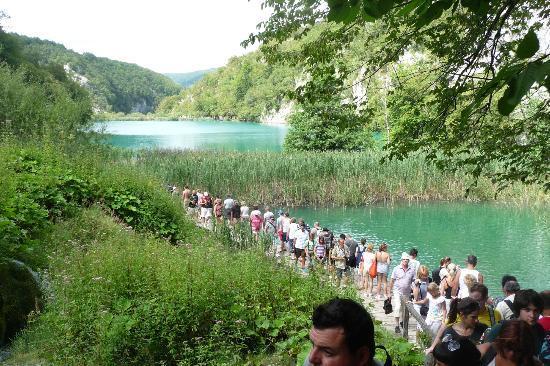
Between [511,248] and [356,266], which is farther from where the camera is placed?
[511,248]

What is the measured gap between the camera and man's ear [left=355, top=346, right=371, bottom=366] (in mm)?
1645

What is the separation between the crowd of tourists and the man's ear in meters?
1.05

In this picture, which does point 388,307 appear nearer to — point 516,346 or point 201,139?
point 516,346

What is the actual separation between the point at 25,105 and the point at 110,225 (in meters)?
9.97

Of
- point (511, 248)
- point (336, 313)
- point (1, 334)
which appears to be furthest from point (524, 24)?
point (511, 248)

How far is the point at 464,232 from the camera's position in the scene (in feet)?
58.8

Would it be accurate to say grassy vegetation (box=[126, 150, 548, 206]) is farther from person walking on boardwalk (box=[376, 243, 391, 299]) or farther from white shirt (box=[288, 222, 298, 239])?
person walking on boardwalk (box=[376, 243, 391, 299])

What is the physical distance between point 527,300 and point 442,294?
4001 mm

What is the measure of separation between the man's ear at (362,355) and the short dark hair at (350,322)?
1 cm

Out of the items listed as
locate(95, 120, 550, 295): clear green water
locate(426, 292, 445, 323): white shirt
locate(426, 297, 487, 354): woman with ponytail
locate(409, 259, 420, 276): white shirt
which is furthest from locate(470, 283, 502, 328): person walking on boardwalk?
locate(95, 120, 550, 295): clear green water

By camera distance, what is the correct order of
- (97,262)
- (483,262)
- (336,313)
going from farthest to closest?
1. (483,262)
2. (97,262)
3. (336,313)

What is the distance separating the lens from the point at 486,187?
72.7ft

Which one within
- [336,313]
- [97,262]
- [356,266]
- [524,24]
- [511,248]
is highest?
[524,24]

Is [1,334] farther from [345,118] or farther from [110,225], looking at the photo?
[345,118]
